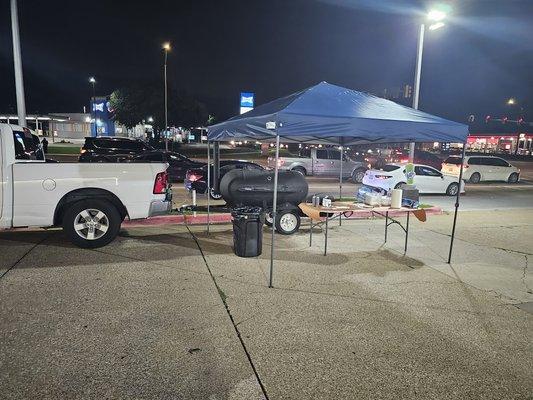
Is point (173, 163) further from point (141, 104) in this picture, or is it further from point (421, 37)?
point (141, 104)

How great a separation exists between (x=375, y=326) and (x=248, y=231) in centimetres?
302

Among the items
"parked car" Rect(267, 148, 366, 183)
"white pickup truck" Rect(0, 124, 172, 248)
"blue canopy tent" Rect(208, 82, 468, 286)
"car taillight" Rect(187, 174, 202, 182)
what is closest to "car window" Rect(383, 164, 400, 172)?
"parked car" Rect(267, 148, 366, 183)

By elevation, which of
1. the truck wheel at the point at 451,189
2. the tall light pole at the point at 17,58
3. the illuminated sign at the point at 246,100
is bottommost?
the truck wheel at the point at 451,189

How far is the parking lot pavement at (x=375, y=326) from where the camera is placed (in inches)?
141

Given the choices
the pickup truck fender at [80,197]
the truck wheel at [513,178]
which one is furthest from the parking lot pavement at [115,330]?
the truck wheel at [513,178]

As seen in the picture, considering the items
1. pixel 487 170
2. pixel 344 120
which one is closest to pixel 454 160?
pixel 487 170

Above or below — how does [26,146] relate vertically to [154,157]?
above

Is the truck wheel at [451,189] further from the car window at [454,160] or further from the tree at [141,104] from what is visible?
the tree at [141,104]

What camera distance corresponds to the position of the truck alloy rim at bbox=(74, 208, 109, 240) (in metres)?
7.20

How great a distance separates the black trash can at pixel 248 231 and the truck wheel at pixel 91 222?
2194 millimetres

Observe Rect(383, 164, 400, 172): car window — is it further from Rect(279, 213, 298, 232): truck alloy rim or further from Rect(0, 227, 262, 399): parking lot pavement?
Rect(0, 227, 262, 399): parking lot pavement

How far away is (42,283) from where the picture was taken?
567cm

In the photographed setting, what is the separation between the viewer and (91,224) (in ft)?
23.9

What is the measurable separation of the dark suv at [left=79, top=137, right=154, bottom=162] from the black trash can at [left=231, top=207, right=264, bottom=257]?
1554cm
